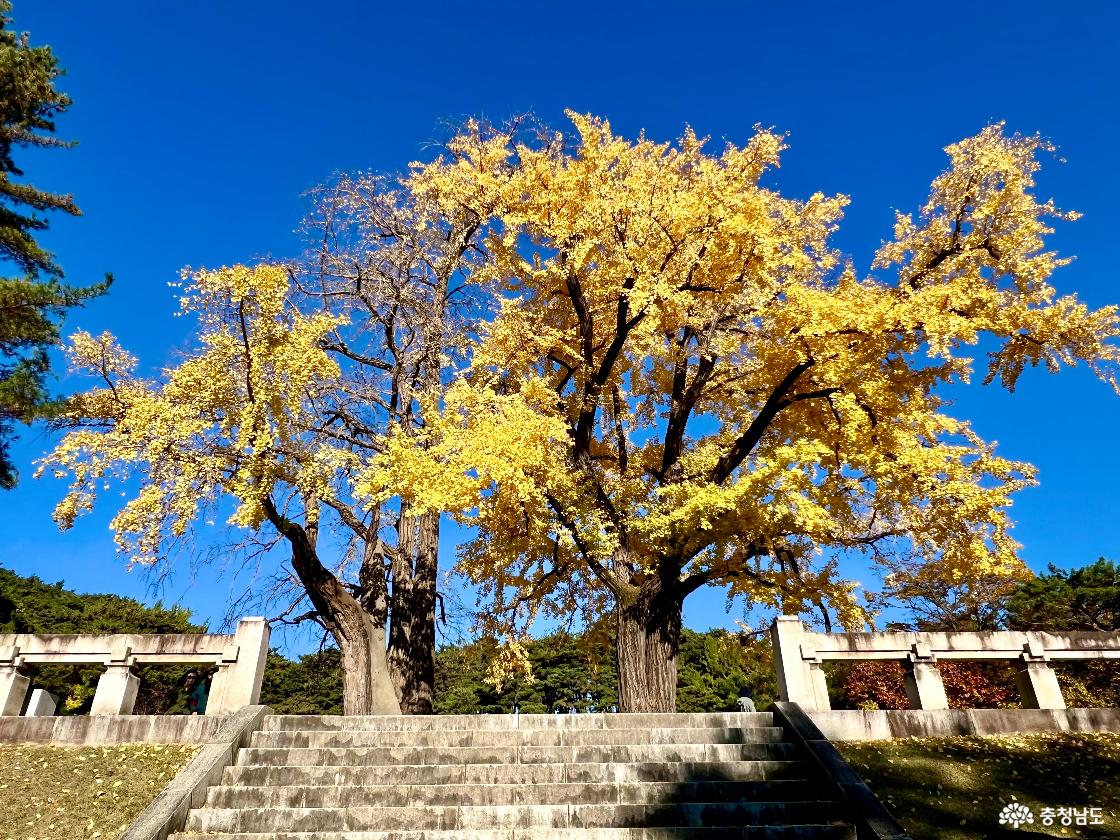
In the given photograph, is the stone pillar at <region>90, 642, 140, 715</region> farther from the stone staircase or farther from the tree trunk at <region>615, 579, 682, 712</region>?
the tree trunk at <region>615, 579, 682, 712</region>

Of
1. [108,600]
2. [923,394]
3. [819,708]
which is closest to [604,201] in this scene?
[923,394]

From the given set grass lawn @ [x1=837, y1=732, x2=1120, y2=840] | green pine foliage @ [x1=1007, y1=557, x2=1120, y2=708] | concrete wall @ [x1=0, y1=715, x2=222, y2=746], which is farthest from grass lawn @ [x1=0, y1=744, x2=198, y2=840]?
green pine foliage @ [x1=1007, y1=557, x2=1120, y2=708]

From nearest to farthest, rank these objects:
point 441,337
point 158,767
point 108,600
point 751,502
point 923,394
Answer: point 158,767 → point 751,502 → point 923,394 → point 441,337 → point 108,600

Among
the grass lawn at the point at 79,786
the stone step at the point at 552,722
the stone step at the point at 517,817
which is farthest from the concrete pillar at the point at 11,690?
the stone step at the point at 517,817

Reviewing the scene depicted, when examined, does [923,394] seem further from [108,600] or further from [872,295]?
[108,600]

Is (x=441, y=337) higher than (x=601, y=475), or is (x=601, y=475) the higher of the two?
(x=441, y=337)

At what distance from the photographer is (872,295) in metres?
11.2

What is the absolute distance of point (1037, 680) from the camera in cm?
964

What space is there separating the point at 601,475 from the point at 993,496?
6.28 metres

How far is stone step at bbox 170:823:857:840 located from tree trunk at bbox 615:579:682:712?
183 inches

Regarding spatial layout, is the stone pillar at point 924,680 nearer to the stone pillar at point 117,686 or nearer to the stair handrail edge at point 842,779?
the stair handrail edge at point 842,779

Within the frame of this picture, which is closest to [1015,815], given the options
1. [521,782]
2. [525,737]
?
[521,782]

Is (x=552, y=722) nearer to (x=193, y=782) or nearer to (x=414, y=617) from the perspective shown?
(x=193, y=782)

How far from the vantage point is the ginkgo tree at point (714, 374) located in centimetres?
1058
